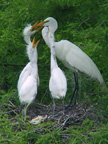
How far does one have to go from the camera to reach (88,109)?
505 centimetres

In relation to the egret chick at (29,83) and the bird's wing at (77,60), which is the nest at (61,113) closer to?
the egret chick at (29,83)

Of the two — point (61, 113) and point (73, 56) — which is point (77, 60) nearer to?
point (73, 56)

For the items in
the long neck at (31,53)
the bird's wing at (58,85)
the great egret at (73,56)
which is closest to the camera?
the bird's wing at (58,85)

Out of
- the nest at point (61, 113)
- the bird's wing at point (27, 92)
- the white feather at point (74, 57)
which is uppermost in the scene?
the white feather at point (74, 57)

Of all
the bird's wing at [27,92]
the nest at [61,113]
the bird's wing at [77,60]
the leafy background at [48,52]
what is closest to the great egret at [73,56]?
the bird's wing at [77,60]

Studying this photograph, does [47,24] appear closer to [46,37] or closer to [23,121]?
[46,37]

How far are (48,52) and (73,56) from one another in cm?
42

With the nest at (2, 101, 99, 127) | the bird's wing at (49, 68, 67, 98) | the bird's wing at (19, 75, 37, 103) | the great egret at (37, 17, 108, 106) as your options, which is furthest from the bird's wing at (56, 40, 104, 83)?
the bird's wing at (19, 75, 37, 103)

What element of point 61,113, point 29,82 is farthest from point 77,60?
point 29,82

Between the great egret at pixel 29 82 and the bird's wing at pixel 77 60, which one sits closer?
the great egret at pixel 29 82

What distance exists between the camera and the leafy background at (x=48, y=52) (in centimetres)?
422

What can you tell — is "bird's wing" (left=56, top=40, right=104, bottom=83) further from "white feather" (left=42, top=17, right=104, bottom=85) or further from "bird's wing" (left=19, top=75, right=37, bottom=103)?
"bird's wing" (left=19, top=75, right=37, bottom=103)

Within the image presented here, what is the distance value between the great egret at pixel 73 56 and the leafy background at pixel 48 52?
104mm

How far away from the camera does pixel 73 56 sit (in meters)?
5.72
